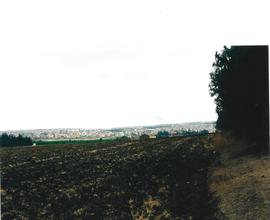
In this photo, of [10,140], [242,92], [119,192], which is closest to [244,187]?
[242,92]

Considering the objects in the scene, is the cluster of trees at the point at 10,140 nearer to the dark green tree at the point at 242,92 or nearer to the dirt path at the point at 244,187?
the dirt path at the point at 244,187

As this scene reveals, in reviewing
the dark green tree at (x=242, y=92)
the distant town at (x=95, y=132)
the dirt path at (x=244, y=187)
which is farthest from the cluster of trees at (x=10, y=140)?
the dark green tree at (x=242, y=92)

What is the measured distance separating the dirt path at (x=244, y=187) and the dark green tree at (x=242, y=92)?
1482 mm

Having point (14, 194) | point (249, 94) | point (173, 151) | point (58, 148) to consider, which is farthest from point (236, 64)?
point (58, 148)

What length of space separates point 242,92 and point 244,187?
19.6 feet

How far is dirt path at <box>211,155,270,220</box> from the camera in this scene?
1491 centimetres

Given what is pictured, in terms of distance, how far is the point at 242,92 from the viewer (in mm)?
21891

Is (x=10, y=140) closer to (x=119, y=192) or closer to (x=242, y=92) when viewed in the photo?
(x=119, y=192)

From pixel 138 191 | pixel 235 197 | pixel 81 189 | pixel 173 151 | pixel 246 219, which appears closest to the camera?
pixel 246 219

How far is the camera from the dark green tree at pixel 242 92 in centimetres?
2070

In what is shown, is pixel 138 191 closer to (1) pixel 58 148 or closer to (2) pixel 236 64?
(2) pixel 236 64

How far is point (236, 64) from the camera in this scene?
72.6ft

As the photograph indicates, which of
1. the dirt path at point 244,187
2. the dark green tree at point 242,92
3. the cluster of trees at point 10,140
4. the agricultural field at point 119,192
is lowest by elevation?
the agricultural field at point 119,192

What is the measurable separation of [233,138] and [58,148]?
37.7 metres
